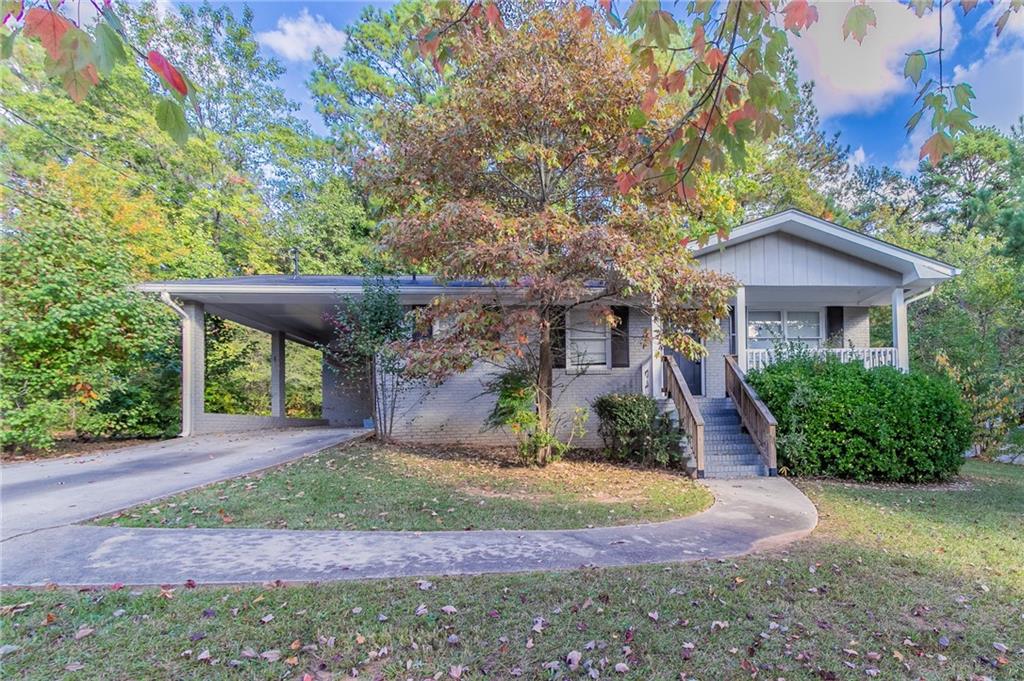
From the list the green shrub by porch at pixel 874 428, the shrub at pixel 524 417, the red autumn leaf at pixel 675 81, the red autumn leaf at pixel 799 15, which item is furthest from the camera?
the shrub at pixel 524 417

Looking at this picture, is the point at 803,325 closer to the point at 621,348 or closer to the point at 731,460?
the point at 621,348

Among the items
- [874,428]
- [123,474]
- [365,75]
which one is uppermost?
[365,75]

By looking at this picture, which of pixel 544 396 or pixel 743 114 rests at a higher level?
pixel 743 114

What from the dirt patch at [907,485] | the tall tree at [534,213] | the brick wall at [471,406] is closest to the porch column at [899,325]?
the dirt patch at [907,485]

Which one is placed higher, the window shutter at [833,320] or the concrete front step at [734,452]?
the window shutter at [833,320]

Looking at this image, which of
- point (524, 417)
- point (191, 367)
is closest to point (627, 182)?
point (524, 417)

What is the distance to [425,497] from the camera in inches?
238

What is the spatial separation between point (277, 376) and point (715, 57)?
15.1 metres

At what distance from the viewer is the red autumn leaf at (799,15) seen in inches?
88.0

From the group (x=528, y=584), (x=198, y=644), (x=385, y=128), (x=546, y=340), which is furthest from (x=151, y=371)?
(x=528, y=584)

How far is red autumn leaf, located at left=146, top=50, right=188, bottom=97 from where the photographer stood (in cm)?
163

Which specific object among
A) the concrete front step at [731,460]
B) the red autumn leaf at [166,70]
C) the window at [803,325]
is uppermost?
the red autumn leaf at [166,70]

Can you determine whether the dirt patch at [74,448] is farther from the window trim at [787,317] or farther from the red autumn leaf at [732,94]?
the window trim at [787,317]

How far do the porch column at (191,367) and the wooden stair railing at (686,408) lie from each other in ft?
31.6
